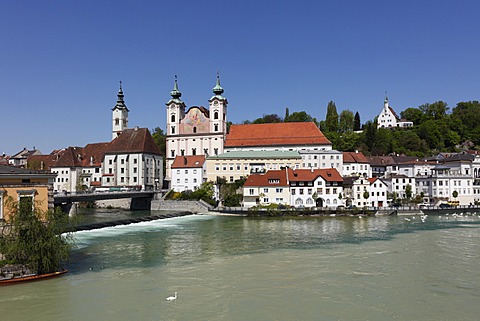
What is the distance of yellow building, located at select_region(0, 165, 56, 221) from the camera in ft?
70.9

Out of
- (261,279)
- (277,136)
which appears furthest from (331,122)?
(261,279)

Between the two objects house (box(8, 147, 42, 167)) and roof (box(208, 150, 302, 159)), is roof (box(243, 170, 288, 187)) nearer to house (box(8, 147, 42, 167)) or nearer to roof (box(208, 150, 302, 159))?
roof (box(208, 150, 302, 159))

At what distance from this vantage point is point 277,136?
A: 3039 inches

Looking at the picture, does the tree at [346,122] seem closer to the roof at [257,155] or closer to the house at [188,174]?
the roof at [257,155]

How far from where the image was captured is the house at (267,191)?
194 ft

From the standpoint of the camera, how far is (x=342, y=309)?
53.2 ft

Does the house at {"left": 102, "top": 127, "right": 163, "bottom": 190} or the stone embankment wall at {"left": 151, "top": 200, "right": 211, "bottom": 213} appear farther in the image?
the house at {"left": 102, "top": 127, "right": 163, "bottom": 190}

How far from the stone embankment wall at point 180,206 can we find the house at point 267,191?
5905 mm

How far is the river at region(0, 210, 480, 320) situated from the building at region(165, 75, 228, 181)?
140 feet

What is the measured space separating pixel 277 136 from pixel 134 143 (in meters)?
26.0

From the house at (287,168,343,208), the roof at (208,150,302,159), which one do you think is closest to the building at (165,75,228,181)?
the roof at (208,150,302,159)

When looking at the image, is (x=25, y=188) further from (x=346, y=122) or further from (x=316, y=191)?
(x=346, y=122)

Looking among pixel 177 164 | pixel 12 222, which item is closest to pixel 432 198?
pixel 177 164

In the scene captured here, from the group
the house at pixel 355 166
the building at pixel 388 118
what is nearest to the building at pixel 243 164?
the house at pixel 355 166
